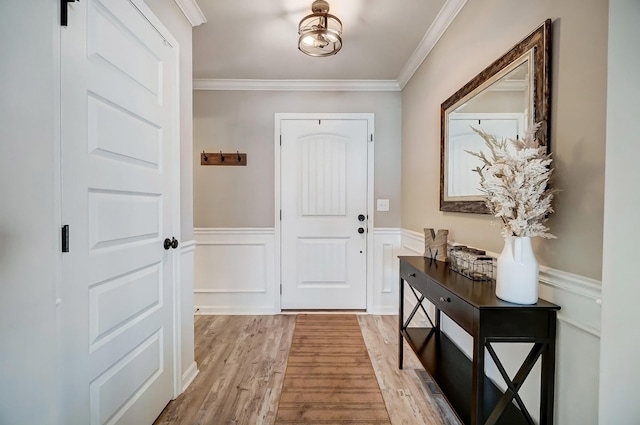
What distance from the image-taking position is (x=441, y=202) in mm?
2018

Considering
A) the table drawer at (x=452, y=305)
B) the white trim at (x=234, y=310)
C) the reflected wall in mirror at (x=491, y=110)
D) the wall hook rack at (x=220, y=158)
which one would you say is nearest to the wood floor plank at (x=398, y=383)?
the table drawer at (x=452, y=305)

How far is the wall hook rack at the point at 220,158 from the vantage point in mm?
2961

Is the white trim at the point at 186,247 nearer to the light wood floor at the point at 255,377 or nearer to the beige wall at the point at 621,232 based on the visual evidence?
the light wood floor at the point at 255,377

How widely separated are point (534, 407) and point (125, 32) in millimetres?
2416

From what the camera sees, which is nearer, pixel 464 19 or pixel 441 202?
pixel 464 19

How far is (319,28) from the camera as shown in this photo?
5.93 ft

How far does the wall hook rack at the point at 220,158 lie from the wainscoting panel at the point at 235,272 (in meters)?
0.71

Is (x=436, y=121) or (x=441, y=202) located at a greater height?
(x=436, y=121)

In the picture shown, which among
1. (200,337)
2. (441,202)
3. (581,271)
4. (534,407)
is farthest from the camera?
(200,337)

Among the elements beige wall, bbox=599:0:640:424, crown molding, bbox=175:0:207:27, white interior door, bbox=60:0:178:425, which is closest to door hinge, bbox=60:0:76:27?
white interior door, bbox=60:0:178:425

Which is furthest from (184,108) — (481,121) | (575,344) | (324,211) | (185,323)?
(575,344)

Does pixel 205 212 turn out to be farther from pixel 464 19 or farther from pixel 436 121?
pixel 464 19

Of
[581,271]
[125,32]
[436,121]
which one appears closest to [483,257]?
[581,271]

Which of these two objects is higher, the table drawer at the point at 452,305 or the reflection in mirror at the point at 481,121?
the reflection in mirror at the point at 481,121
